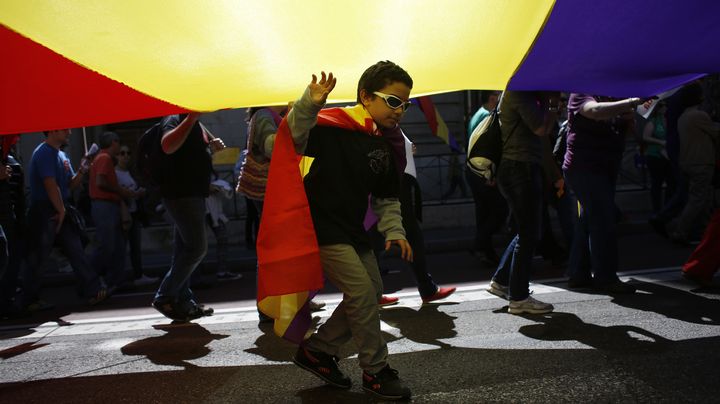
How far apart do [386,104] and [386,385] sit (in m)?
1.40

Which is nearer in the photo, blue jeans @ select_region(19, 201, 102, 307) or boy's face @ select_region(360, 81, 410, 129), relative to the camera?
boy's face @ select_region(360, 81, 410, 129)

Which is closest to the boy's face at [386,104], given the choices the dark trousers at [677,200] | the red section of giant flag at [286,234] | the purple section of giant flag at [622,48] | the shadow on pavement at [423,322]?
the red section of giant flag at [286,234]

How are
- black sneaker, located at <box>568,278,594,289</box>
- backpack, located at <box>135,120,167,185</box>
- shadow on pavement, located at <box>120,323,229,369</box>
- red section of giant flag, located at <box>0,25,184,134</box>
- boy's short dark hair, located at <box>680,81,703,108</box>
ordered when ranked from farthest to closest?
1. boy's short dark hair, located at <box>680,81,703,108</box>
2. black sneaker, located at <box>568,278,594,289</box>
3. backpack, located at <box>135,120,167,185</box>
4. shadow on pavement, located at <box>120,323,229,369</box>
5. red section of giant flag, located at <box>0,25,184,134</box>

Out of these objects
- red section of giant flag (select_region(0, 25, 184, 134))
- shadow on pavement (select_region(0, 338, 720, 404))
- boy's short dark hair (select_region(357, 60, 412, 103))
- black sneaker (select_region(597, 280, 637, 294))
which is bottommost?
shadow on pavement (select_region(0, 338, 720, 404))

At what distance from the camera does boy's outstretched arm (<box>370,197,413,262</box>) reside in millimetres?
3783

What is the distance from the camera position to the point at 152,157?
587 centimetres

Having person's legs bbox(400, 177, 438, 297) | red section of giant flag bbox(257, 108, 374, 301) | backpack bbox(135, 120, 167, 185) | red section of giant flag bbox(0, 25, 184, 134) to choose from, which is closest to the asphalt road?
person's legs bbox(400, 177, 438, 297)

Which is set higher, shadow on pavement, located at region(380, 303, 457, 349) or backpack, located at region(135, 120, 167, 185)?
backpack, located at region(135, 120, 167, 185)

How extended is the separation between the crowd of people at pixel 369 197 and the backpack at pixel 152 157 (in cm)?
5

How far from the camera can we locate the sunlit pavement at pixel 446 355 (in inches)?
147

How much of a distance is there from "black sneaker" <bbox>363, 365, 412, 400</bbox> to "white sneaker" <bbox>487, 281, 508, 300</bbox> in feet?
8.42

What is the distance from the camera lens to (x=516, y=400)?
3500mm

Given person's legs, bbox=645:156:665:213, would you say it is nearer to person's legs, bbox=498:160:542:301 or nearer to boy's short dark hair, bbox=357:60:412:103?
person's legs, bbox=498:160:542:301

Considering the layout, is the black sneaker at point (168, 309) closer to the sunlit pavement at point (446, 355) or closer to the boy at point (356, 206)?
the sunlit pavement at point (446, 355)
